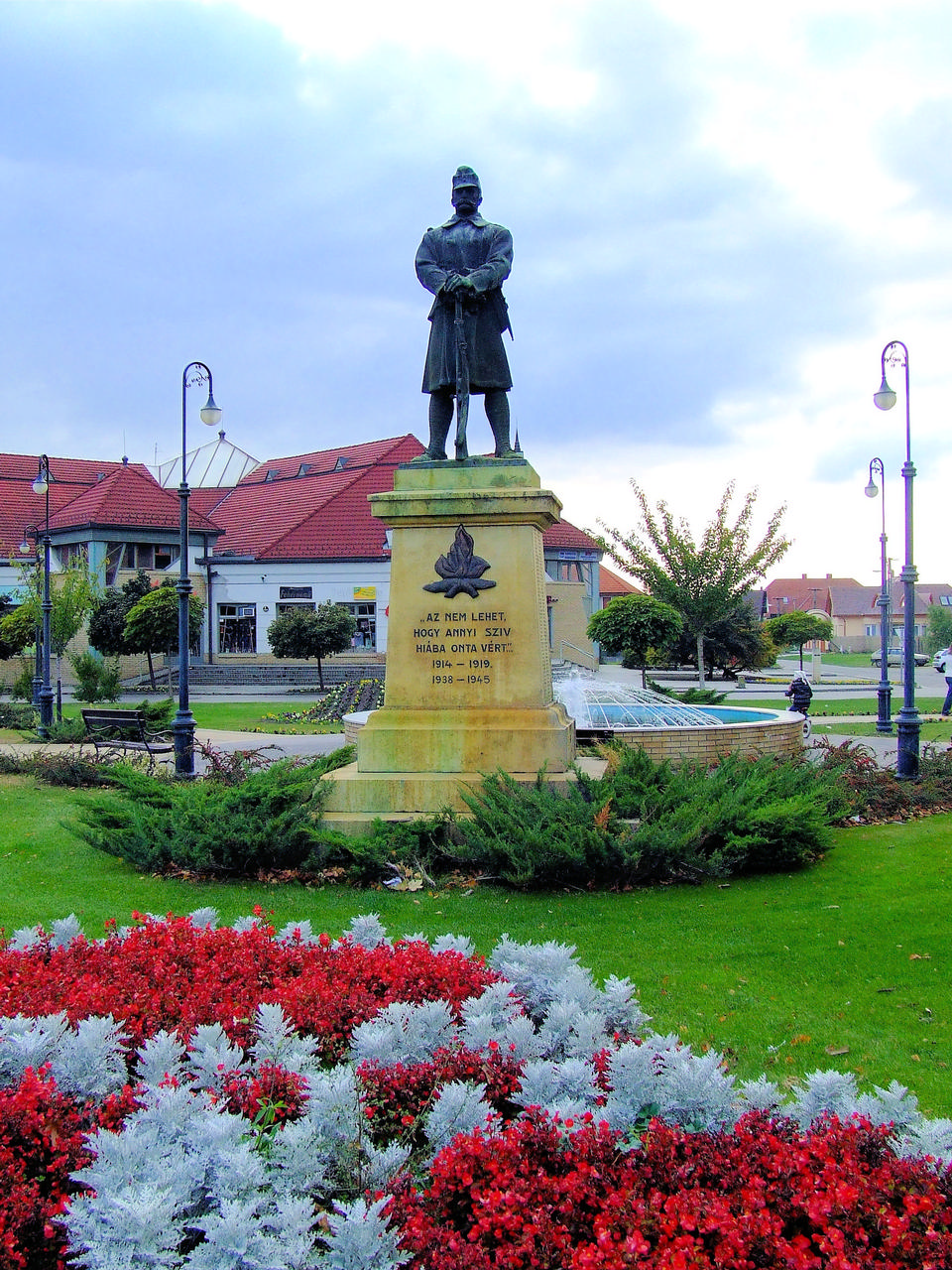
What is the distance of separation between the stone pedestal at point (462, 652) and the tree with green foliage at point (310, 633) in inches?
1240

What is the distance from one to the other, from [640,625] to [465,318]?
21.0m

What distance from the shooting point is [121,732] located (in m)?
17.2

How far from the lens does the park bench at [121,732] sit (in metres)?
16.8

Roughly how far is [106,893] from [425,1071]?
517cm

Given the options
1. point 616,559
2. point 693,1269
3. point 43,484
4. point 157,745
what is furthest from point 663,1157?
point 616,559

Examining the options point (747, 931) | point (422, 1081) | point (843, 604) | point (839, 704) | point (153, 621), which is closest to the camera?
point (422, 1081)

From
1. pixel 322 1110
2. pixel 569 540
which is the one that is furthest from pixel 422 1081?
pixel 569 540

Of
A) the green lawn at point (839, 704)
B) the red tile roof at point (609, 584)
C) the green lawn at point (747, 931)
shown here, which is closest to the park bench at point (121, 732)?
the green lawn at point (747, 931)

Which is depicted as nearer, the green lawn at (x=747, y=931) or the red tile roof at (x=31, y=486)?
the green lawn at (x=747, y=931)

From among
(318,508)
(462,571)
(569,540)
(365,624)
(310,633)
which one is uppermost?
(318,508)

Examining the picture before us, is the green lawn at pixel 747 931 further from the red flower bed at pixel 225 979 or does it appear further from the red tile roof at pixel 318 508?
the red tile roof at pixel 318 508

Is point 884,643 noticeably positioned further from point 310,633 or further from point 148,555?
A: point 148,555

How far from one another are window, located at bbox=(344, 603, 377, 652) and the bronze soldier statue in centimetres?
4041

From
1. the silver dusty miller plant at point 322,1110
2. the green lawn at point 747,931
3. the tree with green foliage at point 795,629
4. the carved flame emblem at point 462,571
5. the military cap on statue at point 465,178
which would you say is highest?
the military cap on statue at point 465,178
